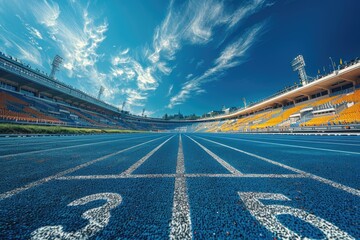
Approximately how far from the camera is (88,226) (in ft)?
2.95

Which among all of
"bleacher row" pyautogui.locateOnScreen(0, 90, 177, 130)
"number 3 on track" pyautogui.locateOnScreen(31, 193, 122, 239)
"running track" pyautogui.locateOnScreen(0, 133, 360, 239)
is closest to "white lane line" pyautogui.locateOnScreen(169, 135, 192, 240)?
→ "running track" pyautogui.locateOnScreen(0, 133, 360, 239)

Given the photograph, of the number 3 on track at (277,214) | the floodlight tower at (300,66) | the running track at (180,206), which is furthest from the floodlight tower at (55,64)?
the floodlight tower at (300,66)

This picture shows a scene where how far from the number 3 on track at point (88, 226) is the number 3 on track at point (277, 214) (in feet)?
3.72

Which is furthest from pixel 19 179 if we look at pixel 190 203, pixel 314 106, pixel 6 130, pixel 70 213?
pixel 314 106

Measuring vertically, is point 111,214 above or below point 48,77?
below

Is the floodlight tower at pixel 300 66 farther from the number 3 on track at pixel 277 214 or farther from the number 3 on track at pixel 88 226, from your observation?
the number 3 on track at pixel 88 226

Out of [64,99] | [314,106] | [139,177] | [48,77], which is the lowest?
[139,177]

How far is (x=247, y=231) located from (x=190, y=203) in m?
0.49

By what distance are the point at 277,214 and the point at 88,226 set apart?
1.38m

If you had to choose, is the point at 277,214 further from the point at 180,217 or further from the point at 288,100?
the point at 288,100

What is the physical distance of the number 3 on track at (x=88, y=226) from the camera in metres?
0.81

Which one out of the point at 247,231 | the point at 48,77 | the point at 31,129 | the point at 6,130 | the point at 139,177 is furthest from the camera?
the point at 48,77

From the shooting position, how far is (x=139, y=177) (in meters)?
1.94

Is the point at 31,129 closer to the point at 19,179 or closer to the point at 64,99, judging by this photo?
the point at 19,179
